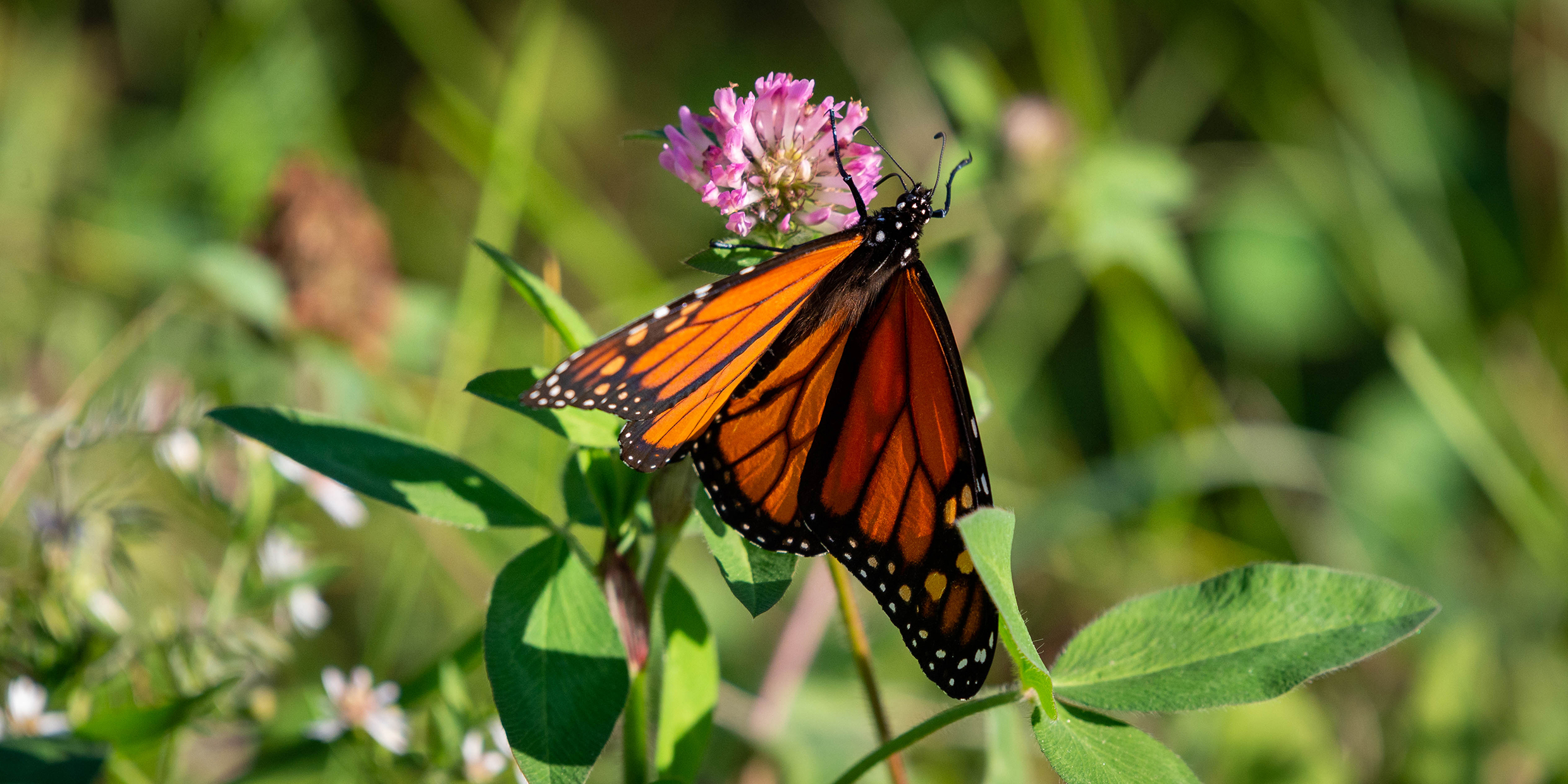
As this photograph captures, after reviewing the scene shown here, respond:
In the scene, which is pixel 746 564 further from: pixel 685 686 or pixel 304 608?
pixel 304 608

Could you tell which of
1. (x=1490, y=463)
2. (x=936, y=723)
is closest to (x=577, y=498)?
(x=936, y=723)

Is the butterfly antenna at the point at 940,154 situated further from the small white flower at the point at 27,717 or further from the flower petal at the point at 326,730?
the small white flower at the point at 27,717

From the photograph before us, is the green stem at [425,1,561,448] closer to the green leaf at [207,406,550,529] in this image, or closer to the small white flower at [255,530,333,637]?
the small white flower at [255,530,333,637]

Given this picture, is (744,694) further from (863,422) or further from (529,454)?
(863,422)

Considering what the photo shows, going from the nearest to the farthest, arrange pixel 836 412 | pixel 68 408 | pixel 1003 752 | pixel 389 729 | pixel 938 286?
1. pixel 836 412
2. pixel 389 729
3. pixel 1003 752
4. pixel 68 408
5. pixel 938 286

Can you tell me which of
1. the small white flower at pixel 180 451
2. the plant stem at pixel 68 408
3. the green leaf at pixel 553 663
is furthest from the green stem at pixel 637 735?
the plant stem at pixel 68 408

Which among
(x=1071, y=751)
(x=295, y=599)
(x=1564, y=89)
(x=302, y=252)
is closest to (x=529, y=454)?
(x=302, y=252)
